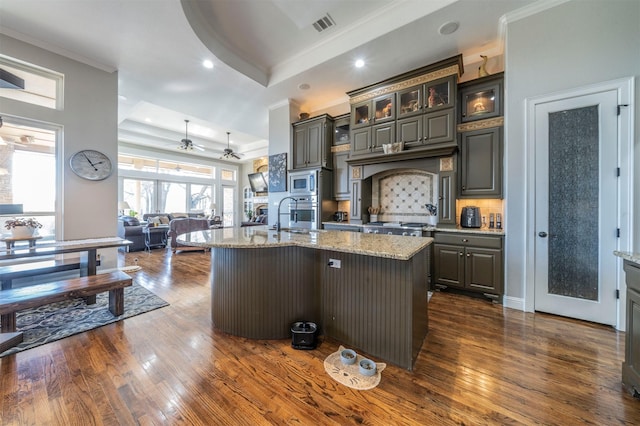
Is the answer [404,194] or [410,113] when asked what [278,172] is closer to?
[404,194]

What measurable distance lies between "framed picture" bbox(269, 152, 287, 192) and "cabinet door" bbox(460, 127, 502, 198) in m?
3.27

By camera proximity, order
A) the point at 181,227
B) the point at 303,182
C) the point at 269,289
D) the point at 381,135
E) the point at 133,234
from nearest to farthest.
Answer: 1. the point at 269,289
2. the point at 381,135
3. the point at 303,182
4. the point at 181,227
5. the point at 133,234

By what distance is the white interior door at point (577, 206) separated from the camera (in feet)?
7.95

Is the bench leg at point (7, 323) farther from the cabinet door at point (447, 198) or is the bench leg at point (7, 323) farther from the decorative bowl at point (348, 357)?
the cabinet door at point (447, 198)

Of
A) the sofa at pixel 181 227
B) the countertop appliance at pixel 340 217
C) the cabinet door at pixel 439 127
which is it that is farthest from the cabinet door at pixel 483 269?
the sofa at pixel 181 227

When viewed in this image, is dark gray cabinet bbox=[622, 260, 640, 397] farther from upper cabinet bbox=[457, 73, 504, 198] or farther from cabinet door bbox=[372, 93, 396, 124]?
cabinet door bbox=[372, 93, 396, 124]

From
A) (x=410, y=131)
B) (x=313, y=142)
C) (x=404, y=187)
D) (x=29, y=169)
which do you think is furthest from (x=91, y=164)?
(x=404, y=187)

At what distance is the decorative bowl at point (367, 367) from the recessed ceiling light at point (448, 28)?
372cm

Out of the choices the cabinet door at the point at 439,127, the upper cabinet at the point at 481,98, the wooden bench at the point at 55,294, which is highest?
the upper cabinet at the point at 481,98

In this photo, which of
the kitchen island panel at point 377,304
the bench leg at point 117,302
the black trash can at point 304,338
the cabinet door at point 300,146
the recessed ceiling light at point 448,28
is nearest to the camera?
the kitchen island panel at point 377,304

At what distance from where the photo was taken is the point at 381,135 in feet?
13.4

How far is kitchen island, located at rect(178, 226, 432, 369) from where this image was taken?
6.05 ft

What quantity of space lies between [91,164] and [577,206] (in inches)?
255

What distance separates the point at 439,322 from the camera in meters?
2.54
